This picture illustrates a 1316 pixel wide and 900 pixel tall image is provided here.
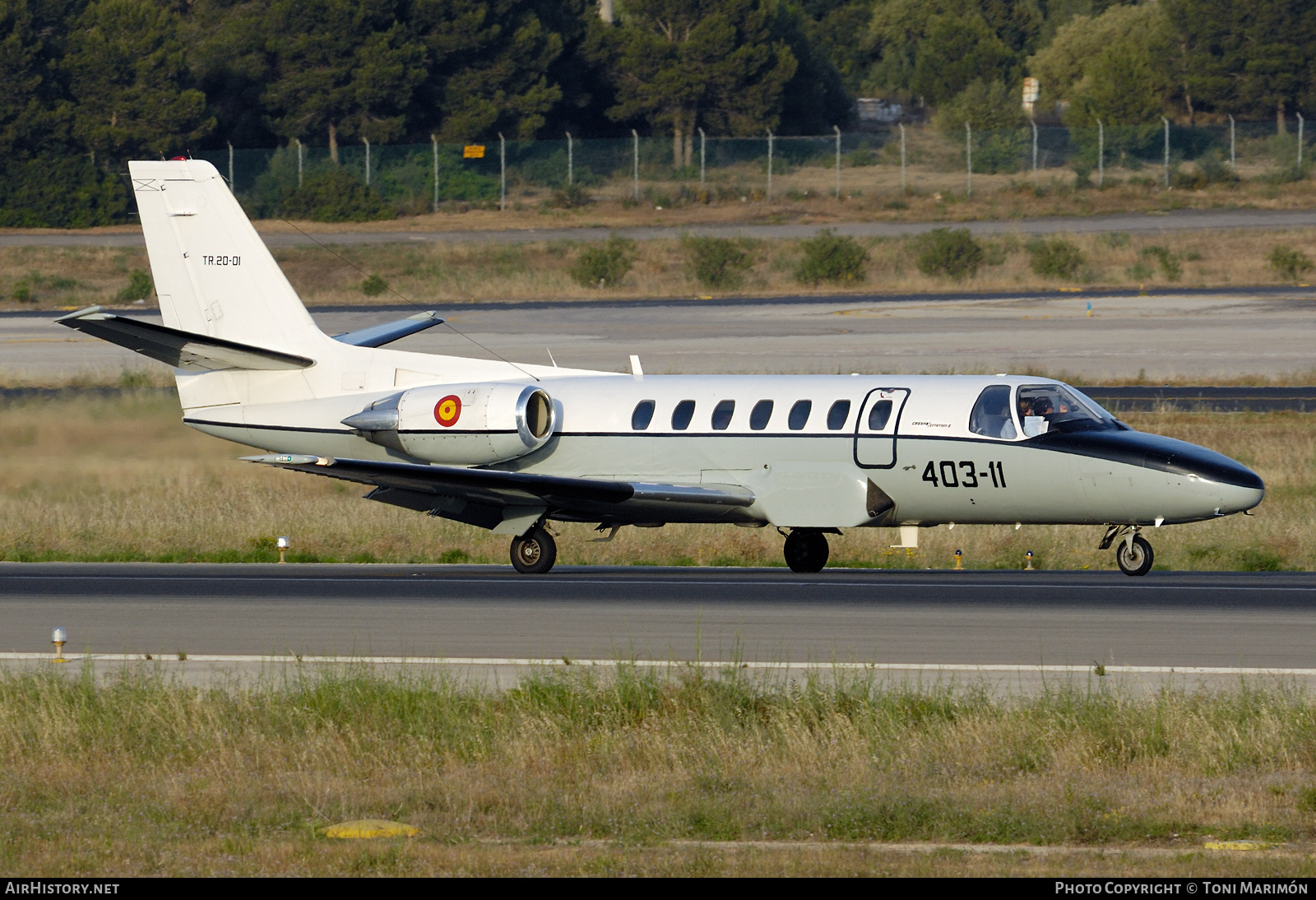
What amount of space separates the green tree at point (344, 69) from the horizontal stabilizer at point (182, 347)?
63361mm

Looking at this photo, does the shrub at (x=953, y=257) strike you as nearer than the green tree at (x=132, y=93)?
Yes

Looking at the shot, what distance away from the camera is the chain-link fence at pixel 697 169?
8506 cm

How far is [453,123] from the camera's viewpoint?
88.8 metres

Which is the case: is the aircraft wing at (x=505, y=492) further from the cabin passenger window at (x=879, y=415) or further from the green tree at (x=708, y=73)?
the green tree at (x=708, y=73)

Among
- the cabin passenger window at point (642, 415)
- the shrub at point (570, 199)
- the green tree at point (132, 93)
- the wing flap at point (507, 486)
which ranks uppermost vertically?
the green tree at point (132, 93)

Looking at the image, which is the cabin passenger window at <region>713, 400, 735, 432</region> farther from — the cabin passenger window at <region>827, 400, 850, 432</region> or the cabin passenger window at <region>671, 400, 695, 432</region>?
the cabin passenger window at <region>827, 400, 850, 432</region>

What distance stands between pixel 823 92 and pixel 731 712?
89069mm

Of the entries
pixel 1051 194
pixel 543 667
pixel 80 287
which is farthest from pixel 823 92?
pixel 543 667

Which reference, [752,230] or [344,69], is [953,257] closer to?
[752,230]

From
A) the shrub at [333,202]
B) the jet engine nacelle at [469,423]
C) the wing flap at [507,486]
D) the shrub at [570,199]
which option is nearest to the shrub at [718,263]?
the shrub at [570,199]

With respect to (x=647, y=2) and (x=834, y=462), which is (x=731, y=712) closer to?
(x=834, y=462)

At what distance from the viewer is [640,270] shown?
72.0m

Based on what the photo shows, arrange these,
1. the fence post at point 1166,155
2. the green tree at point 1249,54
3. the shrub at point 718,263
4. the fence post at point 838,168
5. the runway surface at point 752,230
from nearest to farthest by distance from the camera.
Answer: the shrub at point 718,263 → the runway surface at point 752,230 → the fence post at point 1166,155 → the fence post at point 838,168 → the green tree at point 1249,54

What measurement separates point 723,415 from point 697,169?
65.8 m
